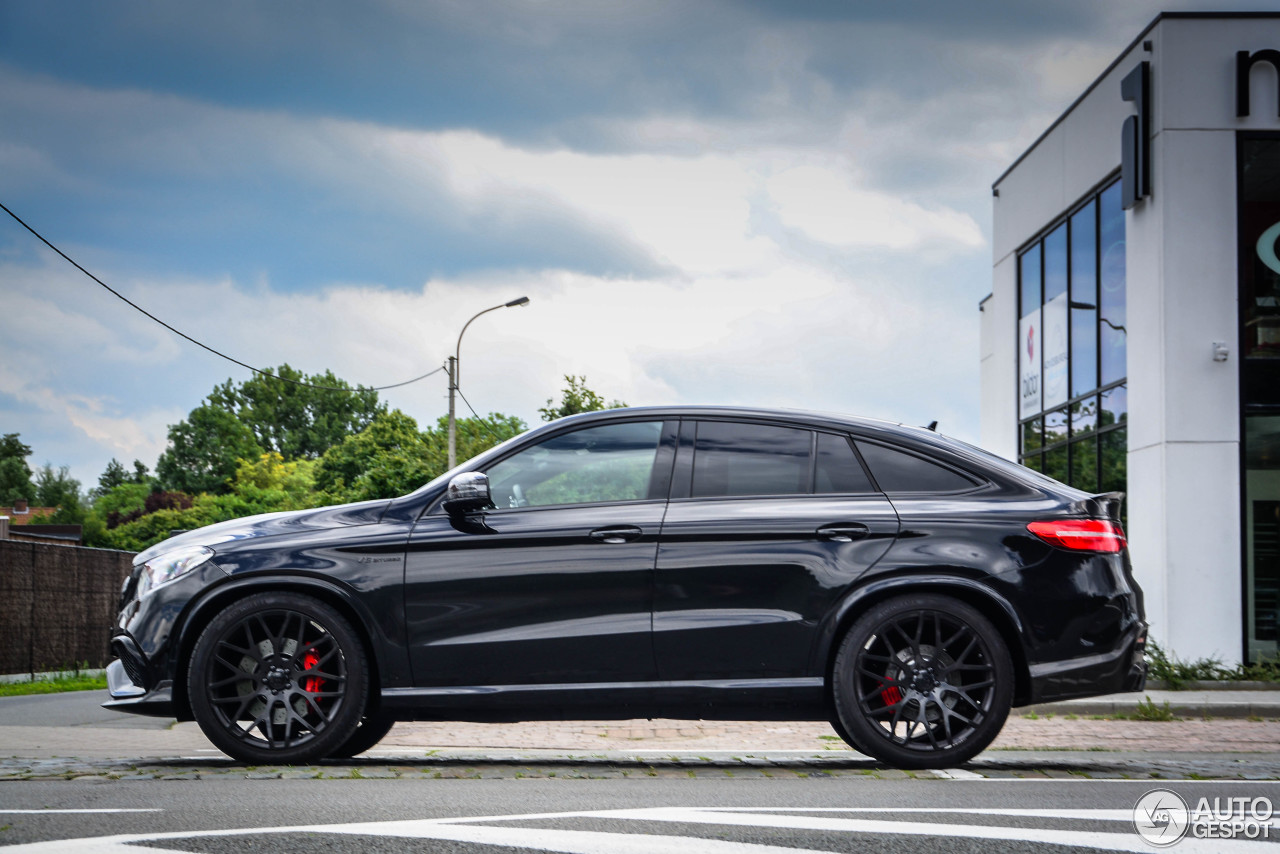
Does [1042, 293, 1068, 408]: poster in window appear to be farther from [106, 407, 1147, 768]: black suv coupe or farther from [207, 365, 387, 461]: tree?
[207, 365, 387, 461]: tree

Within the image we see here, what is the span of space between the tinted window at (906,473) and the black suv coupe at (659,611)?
0.8 inches

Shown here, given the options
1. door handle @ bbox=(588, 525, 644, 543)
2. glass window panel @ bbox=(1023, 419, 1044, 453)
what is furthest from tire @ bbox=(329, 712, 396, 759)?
glass window panel @ bbox=(1023, 419, 1044, 453)

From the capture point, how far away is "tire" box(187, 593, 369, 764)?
20.1 feet

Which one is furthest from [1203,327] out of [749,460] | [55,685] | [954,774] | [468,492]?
[55,685]

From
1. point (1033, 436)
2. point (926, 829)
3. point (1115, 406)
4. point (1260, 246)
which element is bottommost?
point (926, 829)

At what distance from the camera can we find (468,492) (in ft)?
19.7

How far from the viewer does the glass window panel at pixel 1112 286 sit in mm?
16922

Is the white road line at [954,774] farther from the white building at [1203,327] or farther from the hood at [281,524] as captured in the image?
the white building at [1203,327]

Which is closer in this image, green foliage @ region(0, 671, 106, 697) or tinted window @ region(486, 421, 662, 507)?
tinted window @ region(486, 421, 662, 507)

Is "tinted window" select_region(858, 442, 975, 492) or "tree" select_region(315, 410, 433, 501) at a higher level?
"tree" select_region(315, 410, 433, 501)

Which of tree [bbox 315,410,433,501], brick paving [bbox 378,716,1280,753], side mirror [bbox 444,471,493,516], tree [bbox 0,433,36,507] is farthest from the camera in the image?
tree [bbox 0,433,36,507]

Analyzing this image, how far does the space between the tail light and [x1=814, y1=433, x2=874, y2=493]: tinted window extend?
30.8 inches

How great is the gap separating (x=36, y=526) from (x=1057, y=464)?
9907 cm

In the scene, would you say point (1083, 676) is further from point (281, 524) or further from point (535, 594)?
point (281, 524)
